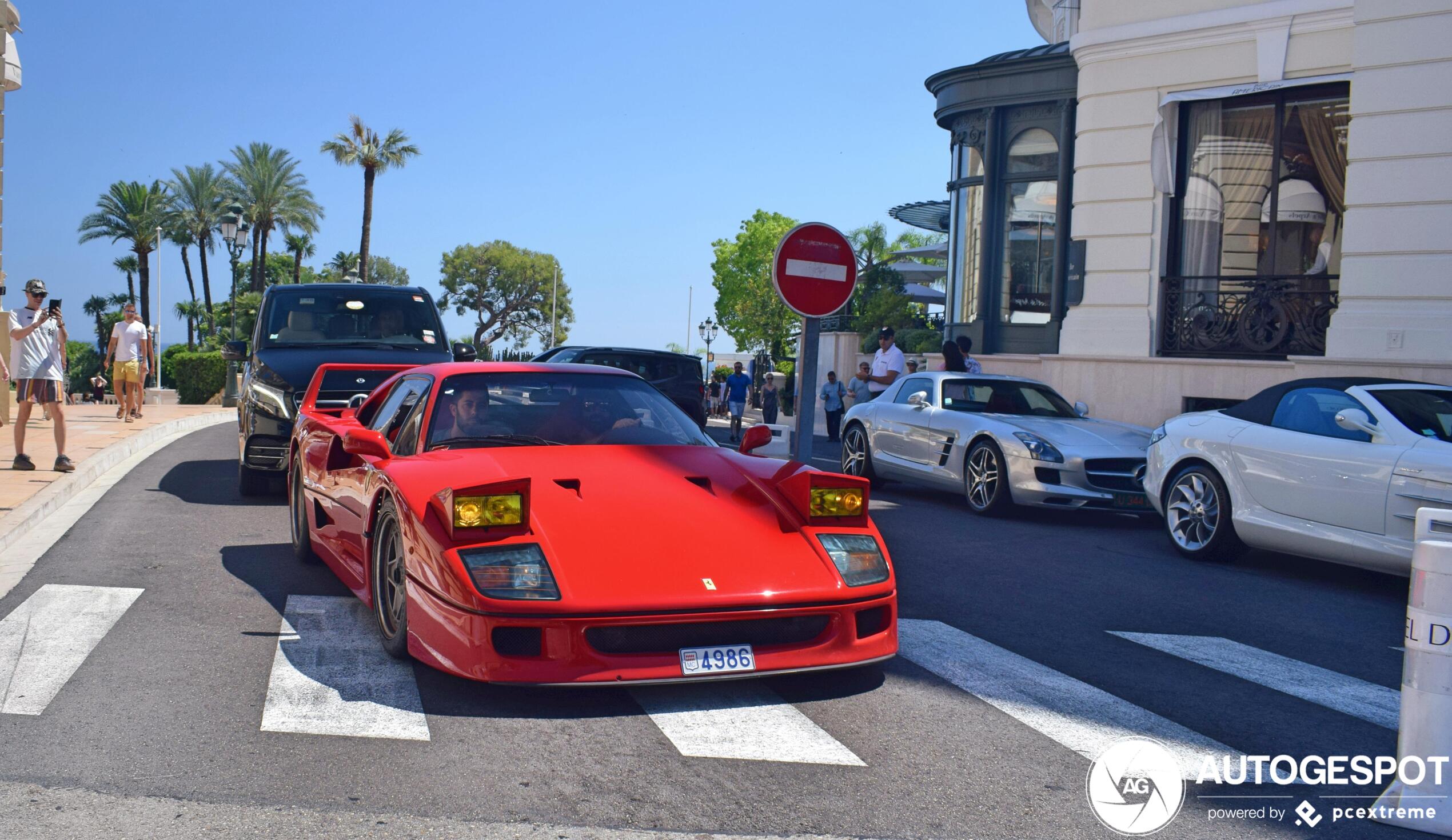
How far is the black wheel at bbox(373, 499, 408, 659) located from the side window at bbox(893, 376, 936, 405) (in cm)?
777

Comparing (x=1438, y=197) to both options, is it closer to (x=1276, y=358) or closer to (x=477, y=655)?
(x=1276, y=358)

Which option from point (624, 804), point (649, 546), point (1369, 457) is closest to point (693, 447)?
point (649, 546)

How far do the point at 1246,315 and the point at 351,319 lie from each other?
37.6 feet

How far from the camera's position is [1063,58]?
20391 mm

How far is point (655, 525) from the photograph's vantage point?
15.9ft

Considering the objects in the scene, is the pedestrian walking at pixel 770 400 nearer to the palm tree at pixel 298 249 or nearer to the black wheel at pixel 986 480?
the black wheel at pixel 986 480

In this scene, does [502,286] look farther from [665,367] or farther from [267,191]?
[665,367]

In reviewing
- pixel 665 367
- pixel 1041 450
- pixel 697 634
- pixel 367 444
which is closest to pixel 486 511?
pixel 697 634

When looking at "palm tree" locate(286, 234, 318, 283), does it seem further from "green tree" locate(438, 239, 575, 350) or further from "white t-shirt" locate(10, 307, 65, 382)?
"white t-shirt" locate(10, 307, 65, 382)

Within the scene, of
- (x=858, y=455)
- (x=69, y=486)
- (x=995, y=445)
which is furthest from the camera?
(x=858, y=455)

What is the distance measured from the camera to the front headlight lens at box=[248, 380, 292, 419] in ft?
34.4

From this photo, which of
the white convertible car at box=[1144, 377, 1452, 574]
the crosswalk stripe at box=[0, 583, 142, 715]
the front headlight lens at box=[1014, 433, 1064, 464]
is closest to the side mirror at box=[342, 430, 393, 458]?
the crosswalk stripe at box=[0, 583, 142, 715]

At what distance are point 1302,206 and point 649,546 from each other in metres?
15.1

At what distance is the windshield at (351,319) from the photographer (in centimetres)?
1216
